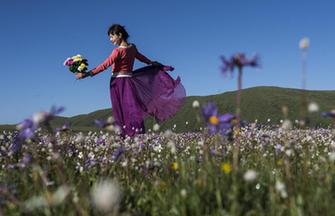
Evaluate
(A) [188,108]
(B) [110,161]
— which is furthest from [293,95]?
(B) [110,161]

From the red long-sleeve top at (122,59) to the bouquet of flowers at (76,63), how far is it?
2.15 ft

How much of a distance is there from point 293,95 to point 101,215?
89.7m

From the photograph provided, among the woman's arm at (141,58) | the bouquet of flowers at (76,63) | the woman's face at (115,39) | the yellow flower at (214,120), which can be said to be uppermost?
the woman's face at (115,39)

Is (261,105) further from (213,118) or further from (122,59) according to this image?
(213,118)

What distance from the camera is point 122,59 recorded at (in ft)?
44.9

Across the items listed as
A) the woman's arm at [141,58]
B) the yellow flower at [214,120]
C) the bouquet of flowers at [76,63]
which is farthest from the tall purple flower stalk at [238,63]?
the woman's arm at [141,58]

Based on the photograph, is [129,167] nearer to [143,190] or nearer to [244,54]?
[143,190]

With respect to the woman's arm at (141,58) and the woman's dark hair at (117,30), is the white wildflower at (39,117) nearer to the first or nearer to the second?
the woman's dark hair at (117,30)

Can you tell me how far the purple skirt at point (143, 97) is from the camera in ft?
47.1

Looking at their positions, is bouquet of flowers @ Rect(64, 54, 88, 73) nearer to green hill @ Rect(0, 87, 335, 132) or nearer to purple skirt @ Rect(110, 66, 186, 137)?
purple skirt @ Rect(110, 66, 186, 137)

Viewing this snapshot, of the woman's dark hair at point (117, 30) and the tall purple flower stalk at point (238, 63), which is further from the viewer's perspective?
the woman's dark hair at point (117, 30)

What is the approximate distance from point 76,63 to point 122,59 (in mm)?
1723

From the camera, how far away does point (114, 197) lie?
195 centimetres

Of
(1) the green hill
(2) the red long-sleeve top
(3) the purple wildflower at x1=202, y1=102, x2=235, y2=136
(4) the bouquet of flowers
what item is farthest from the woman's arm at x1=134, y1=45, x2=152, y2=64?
(1) the green hill
